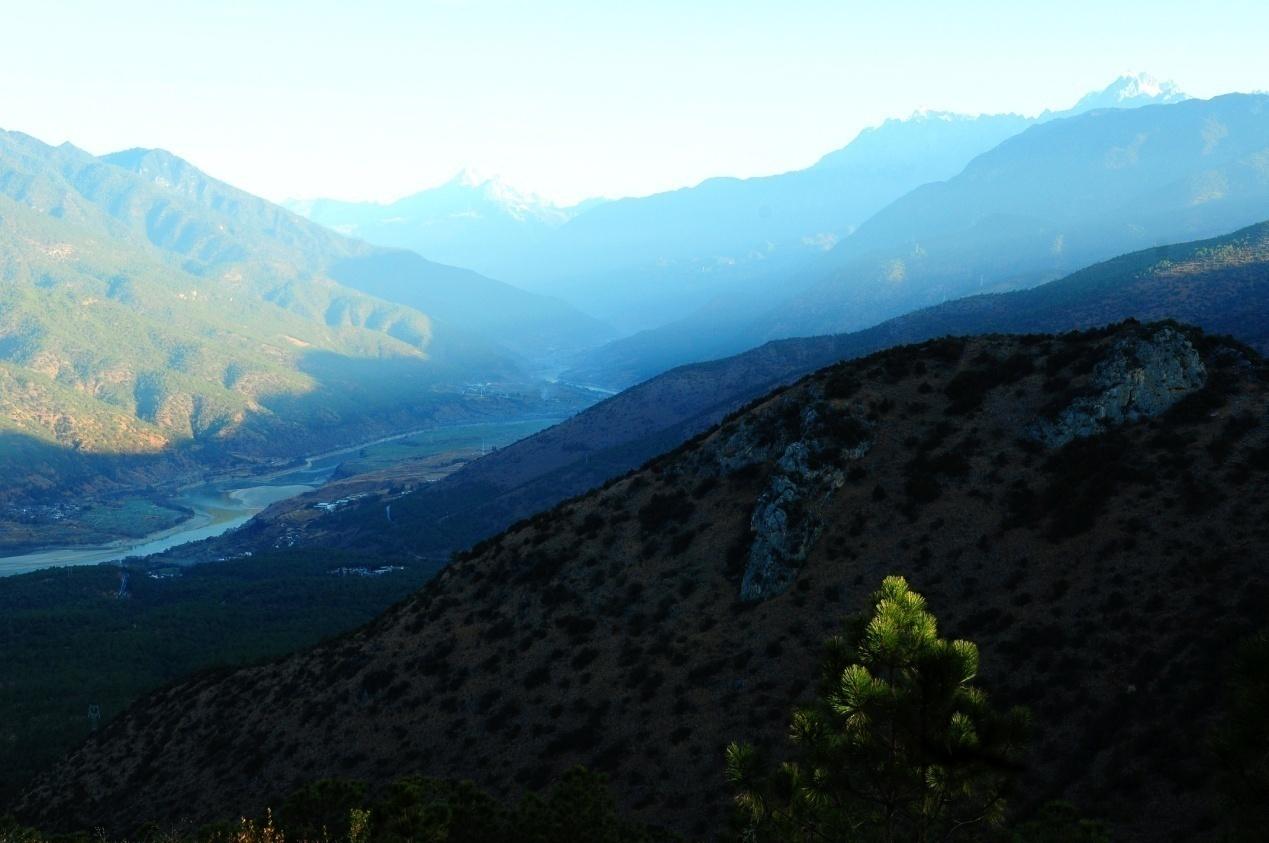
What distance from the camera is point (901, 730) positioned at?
16.6m

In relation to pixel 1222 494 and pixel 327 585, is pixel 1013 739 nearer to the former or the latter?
pixel 1222 494

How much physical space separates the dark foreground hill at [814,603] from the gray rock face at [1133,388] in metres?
0.17

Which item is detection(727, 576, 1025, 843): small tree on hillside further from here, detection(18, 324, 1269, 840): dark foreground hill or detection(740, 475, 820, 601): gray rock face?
detection(740, 475, 820, 601): gray rock face

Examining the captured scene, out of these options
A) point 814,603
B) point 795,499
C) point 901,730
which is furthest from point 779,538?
point 901,730

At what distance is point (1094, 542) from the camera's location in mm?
43688

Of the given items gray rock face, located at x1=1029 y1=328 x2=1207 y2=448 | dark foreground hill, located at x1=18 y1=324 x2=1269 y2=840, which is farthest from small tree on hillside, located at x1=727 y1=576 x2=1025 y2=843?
gray rock face, located at x1=1029 y1=328 x2=1207 y2=448

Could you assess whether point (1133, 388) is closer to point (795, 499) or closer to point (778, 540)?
point (795, 499)

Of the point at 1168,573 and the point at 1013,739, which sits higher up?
the point at 1013,739

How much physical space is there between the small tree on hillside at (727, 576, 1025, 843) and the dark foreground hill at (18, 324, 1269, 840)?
52.8ft

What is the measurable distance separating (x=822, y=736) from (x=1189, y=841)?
1754cm

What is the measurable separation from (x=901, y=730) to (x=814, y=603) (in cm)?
3357

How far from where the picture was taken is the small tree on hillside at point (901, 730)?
627 inches

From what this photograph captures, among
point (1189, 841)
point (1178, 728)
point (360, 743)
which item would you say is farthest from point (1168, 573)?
point (360, 743)

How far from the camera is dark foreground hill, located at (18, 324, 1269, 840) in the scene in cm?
3597
